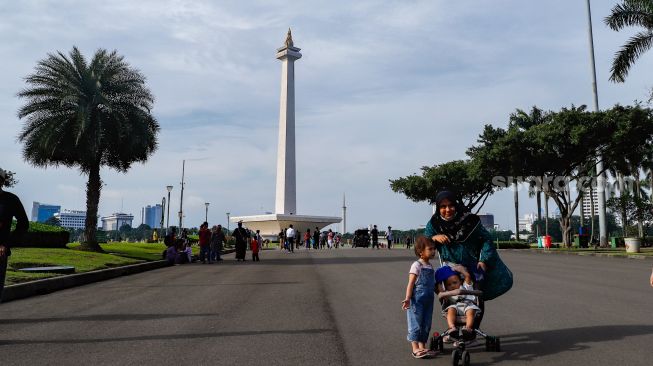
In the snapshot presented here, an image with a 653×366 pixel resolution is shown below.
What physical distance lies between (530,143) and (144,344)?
1324 inches

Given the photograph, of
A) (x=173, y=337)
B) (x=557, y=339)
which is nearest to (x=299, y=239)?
(x=173, y=337)

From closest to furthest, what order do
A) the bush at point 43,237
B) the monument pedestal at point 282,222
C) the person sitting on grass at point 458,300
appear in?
the person sitting on grass at point 458,300 < the bush at point 43,237 < the monument pedestal at point 282,222

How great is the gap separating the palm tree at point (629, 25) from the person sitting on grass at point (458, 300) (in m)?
25.6

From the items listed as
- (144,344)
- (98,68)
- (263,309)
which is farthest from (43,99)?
(144,344)

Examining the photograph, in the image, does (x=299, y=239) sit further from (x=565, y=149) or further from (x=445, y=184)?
(x=565, y=149)

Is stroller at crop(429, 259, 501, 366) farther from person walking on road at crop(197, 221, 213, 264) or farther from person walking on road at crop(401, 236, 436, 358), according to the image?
person walking on road at crop(197, 221, 213, 264)

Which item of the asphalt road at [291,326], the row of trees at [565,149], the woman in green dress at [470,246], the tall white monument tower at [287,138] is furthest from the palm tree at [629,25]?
the tall white monument tower at [287,138]

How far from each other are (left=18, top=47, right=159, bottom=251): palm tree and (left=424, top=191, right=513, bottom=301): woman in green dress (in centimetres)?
1949

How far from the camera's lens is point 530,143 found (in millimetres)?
35719

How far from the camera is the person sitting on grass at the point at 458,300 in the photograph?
5.10m

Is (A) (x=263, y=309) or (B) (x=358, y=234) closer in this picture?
(A) (x=263, y=309)

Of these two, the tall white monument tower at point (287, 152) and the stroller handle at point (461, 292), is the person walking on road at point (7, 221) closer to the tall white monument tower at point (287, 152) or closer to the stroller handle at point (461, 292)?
the stroller handle at point (461, 292)

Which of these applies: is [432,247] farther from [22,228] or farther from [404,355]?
[22,228]

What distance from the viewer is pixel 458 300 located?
5.25 meters
